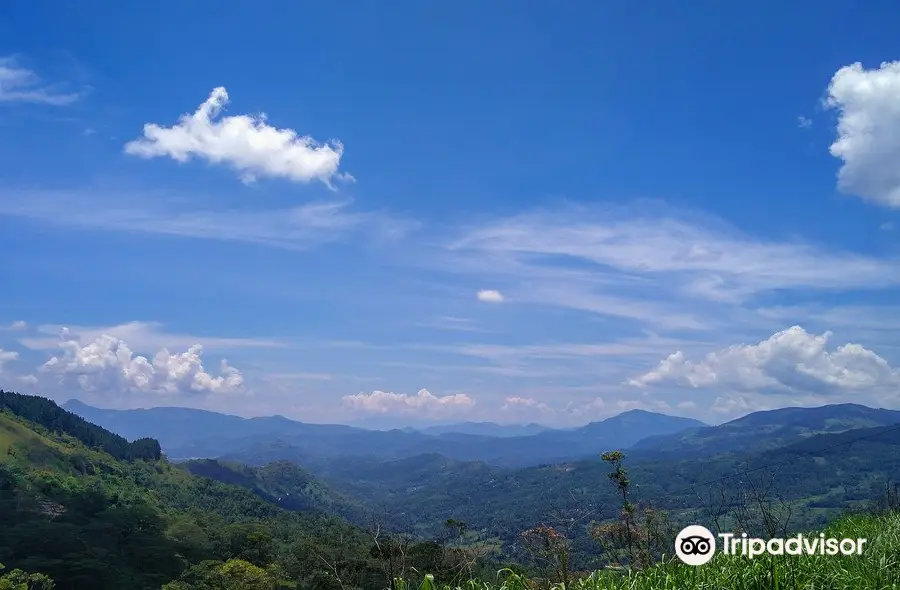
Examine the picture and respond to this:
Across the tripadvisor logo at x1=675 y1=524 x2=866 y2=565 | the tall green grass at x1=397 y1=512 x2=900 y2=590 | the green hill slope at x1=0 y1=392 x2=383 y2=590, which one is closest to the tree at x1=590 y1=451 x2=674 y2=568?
the tripadvisor logo at x1=675 y1=524 x2=866 y2=565

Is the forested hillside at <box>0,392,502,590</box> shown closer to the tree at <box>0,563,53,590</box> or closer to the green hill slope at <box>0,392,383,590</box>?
the green hill slope at <box>0,392,383,590</box>

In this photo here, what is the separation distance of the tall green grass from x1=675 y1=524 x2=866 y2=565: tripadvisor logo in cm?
11

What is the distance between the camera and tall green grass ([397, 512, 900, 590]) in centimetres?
568

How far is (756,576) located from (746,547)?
122cm

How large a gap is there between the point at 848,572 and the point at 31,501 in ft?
276

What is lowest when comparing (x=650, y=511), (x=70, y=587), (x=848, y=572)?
(x=70, y=587)

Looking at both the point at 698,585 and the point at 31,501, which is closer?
the point at 698,585

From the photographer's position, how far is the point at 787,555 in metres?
6.17

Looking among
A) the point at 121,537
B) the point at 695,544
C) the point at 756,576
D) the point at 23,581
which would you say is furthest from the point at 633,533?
the point at 121,537

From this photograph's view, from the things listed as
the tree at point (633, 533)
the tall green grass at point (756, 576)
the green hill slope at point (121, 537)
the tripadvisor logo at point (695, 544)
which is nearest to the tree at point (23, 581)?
the green hill slope at point (121, 537)

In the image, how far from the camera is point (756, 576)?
587 cm

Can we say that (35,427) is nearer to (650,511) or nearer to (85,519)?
(85,519)

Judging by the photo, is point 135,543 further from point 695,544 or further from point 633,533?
point 695,544

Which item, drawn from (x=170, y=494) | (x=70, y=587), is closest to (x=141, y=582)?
(x=70, y=587)
